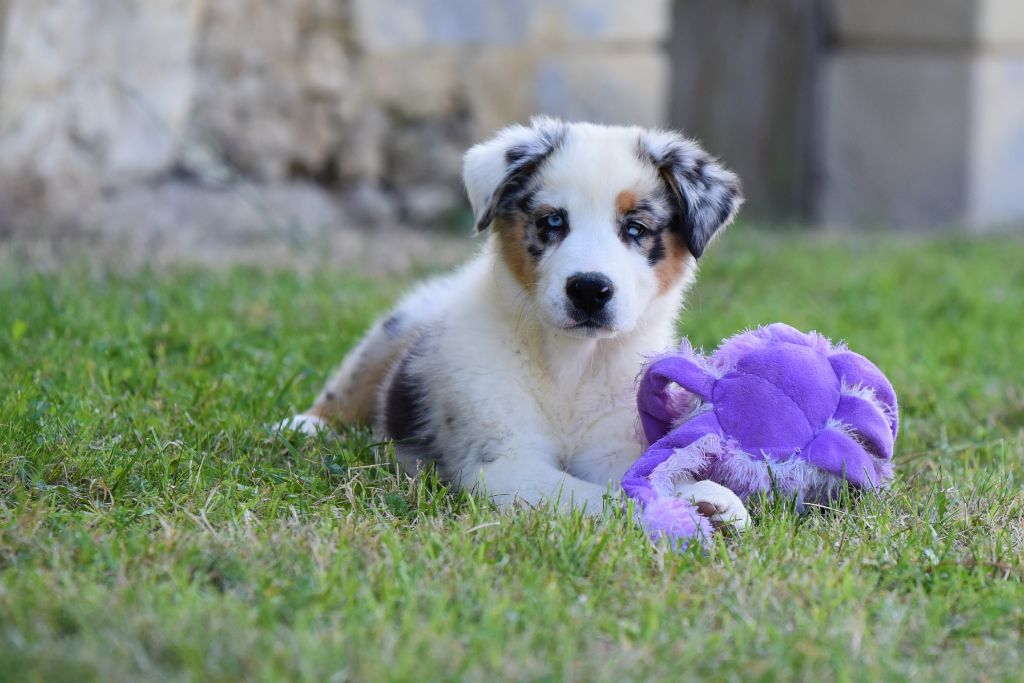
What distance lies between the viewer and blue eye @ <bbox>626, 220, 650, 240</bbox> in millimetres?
3252

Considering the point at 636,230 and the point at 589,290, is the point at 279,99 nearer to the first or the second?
the point at 636,230

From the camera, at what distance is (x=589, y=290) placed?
3064 mm

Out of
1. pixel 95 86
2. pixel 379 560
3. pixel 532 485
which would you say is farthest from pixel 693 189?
pixel 95 86

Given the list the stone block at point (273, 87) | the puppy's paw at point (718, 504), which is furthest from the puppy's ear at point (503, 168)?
the stone block at point (273, 87)

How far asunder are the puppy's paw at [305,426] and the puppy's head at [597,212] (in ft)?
2.26

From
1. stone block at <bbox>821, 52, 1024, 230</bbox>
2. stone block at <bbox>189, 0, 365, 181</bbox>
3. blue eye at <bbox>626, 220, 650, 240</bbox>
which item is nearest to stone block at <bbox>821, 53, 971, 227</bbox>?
stone block at <bbox>821, 52, 1024, 230</bbox>

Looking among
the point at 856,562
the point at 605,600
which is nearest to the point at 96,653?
the point at 605,600

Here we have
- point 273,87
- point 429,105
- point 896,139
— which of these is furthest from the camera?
point 896,139

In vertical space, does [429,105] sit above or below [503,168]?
below

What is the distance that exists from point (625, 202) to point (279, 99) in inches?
180

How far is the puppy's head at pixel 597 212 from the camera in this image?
3.11 metres

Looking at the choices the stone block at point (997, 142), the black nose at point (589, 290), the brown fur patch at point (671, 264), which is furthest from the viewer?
the stone block at point (997, 142)

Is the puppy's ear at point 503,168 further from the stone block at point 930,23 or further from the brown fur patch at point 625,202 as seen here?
the stone block at point 930,23

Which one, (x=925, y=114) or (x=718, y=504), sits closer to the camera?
(x=718, y=504)
